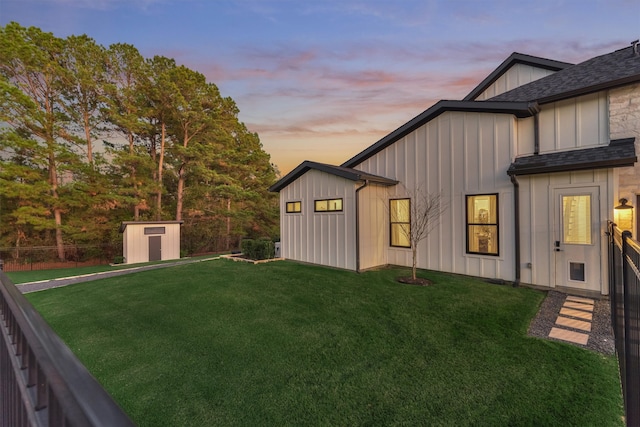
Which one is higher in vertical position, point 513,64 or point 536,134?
point 513,64

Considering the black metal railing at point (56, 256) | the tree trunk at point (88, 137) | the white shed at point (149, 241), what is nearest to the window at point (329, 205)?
the white shed at point (149, 241)

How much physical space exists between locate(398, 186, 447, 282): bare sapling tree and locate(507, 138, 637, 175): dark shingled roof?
189 cm

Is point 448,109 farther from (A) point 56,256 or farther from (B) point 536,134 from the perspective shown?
(A) point 56,256

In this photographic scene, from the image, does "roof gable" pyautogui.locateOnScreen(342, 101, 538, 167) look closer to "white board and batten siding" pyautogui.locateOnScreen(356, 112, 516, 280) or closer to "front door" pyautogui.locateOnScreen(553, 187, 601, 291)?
"white board and batten siding" pyautogui.locateOnScreen(356, 112, 516, 280)

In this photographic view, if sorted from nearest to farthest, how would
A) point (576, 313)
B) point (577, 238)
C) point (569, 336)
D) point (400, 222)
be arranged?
point (569, 336) → point (576, 313) → point (577, 238) → point (400, 222)

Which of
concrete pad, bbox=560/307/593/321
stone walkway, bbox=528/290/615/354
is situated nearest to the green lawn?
stone walkway, bbox=528/290/615/354

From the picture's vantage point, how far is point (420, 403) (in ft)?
8.18

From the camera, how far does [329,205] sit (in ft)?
28.8

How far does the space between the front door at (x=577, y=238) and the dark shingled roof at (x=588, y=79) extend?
6.84 feet

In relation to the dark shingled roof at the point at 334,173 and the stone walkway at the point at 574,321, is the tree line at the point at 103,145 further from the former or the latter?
the stone walkway at the point at 574,321

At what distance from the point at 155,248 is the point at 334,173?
1150 cm

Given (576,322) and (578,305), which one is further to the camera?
(578,305)

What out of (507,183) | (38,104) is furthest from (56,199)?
(507,183)

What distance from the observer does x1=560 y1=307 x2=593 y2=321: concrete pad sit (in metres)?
4.42
